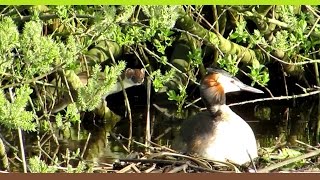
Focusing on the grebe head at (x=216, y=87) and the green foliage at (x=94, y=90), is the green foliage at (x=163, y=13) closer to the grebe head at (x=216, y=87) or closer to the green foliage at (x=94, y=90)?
the green foliage at (x=94, y=90)

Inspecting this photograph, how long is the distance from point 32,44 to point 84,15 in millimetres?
1522

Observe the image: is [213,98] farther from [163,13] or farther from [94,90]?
[94,90]

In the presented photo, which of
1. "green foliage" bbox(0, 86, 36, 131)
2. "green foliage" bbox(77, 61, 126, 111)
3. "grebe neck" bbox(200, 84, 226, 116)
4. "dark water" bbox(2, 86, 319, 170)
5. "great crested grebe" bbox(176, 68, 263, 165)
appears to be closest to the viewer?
"green foliage" bbox(0, 86, 36, 131)

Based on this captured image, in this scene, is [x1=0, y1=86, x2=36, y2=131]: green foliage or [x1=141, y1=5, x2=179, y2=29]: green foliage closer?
[x1=0, y1=86, x2=36, y2=131]: green foliage

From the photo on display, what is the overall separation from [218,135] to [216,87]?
2.12 ft

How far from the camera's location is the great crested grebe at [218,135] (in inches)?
210

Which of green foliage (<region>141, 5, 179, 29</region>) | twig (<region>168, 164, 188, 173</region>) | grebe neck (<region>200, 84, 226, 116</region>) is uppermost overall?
green foliage (<region>141, 5, 179, 29</region>)

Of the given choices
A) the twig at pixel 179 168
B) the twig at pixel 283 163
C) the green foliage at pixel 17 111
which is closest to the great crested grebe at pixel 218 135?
the twig at pixel 283 163

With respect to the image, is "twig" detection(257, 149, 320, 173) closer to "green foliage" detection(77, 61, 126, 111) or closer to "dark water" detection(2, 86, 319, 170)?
"green foliage" detection(77, 61, 126, 111)

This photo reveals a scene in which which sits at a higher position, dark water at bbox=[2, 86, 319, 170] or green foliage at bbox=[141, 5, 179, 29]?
green foliage at bbox=[141, 5, 179, 29]

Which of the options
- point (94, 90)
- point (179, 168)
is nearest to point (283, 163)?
point (179, 168)

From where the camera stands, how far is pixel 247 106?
10648 mm

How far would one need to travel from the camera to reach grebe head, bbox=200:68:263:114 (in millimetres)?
5918

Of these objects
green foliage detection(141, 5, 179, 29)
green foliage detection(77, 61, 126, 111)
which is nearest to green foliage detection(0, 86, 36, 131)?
green foliage detection(77, 61, 126, 111)
